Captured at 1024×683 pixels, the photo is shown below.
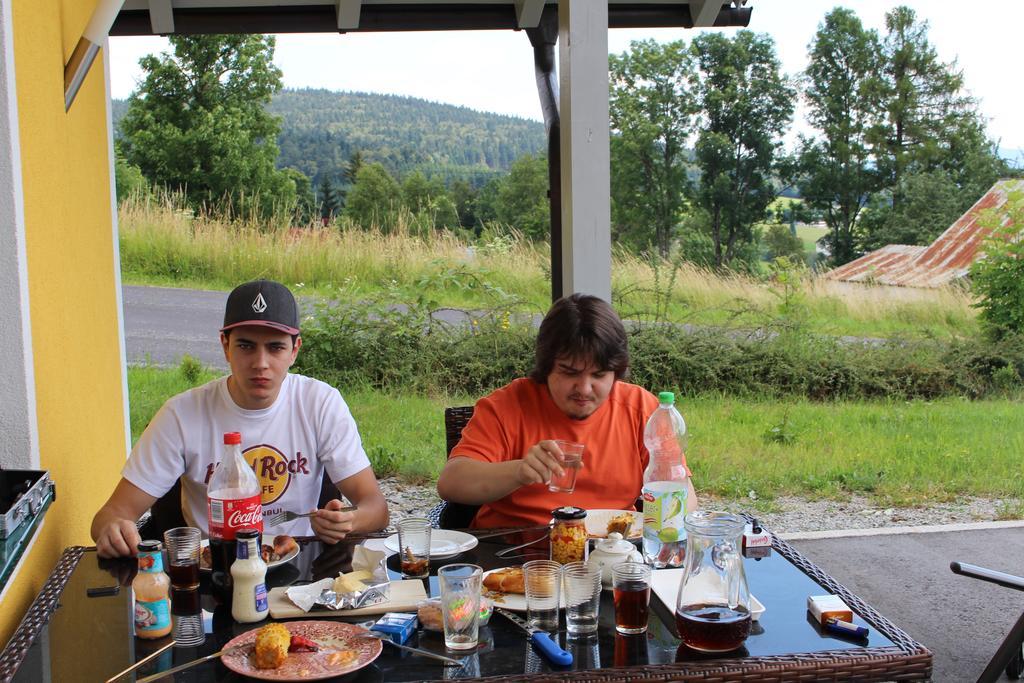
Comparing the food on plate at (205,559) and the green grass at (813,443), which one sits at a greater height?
the food on plate at (205,559)

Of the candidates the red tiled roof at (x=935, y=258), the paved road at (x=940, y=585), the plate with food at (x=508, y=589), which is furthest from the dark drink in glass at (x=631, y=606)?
the red tiled roof at (x=935, y=258)

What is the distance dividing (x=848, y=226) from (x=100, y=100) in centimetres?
715

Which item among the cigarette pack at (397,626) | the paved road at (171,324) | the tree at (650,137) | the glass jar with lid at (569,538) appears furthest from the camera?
the tree at (650,137)

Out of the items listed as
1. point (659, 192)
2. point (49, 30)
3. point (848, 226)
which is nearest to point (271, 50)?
point (659, 192)

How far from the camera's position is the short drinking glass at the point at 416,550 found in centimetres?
180

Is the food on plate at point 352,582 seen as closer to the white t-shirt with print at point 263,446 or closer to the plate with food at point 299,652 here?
the plate with food at point 299,652

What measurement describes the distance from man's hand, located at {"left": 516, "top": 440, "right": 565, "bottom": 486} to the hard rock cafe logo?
0.59 meters

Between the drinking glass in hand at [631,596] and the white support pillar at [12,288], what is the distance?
1164mm

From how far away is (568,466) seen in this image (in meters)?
2.01

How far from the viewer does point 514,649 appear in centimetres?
148

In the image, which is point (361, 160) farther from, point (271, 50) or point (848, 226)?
point (848, 226)

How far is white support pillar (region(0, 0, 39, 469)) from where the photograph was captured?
5.98 ft

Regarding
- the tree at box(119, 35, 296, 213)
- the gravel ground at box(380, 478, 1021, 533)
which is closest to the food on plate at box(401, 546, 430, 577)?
the gravel ground at box(380, 478, 1021, 533)

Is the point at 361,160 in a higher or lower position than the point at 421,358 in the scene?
higher
